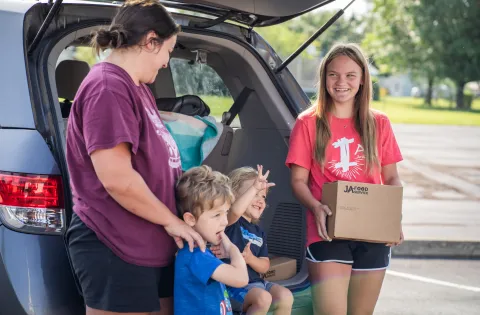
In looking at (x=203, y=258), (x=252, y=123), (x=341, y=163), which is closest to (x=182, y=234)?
(x=203, y=258)

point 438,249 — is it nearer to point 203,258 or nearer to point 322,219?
point 322,219

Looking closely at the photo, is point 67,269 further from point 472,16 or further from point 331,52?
point 472,16

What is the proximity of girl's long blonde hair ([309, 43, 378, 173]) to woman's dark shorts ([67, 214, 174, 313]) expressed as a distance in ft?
3.95

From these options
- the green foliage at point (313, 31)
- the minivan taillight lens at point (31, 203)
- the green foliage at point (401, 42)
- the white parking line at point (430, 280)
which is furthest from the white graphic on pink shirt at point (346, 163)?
the green foliage at point (313, 31)

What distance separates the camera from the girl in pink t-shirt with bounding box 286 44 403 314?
3.51 meters

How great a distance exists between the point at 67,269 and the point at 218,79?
2.05 metres

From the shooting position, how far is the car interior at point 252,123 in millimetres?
4223

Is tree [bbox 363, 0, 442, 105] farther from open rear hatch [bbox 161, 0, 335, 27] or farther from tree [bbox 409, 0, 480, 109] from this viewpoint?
open rear hatch [bbox 161, 0, 335, 27]

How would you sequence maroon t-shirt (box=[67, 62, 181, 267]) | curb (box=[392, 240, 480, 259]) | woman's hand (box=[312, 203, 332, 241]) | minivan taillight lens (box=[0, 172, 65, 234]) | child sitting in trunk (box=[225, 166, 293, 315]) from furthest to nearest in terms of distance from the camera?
curb (box=[392, 240, 480, 259])
woman's hand (box=[312, 203, 332, 241])
child sitting in trunk (box=[225, 166, 293, 315])
minivan taillight lens (box=[0, 172, 65, 234])
maroon t-shirt (box=[67, 62, 181, 267])

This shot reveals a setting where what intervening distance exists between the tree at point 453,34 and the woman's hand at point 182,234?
40.5 meters

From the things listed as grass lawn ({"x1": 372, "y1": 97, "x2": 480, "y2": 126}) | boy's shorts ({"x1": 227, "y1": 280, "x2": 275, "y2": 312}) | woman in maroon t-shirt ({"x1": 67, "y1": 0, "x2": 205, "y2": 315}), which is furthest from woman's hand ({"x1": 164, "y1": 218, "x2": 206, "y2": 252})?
grass lawn ({"x1": 372, "y1": 97, "x2": 480, "y2": 126})

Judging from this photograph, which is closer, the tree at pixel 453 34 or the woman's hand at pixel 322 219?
the woman's hand at pixel 322 219

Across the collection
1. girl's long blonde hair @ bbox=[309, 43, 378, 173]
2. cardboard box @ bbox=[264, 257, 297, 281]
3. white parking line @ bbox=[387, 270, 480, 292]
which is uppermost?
girl's long blonde hair @ bbox=[309, 43, 378, 173]

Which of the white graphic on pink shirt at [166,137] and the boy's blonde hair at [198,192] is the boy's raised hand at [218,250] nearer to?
the boy's blonde hair at [198,192]
